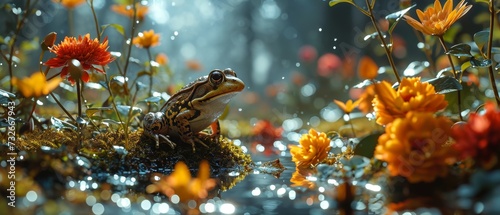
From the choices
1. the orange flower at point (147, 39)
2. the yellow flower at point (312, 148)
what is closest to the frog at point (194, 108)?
the yellow flower at point (312, 148)

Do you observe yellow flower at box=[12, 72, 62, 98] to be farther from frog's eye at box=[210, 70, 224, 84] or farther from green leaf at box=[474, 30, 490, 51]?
green leaf at box=[474, 30, 490, 51]

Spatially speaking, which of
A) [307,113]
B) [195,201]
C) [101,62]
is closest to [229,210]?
[195,201]

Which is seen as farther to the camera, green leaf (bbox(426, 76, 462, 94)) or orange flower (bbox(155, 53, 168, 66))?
orange flower (bbox(155, 53, 168, 66))

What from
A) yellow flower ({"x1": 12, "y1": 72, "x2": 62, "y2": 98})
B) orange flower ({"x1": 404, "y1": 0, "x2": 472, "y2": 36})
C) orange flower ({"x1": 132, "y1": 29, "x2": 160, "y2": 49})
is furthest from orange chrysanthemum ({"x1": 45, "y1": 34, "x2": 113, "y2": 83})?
orange flower ({"x1": 404, "y1": 0, "x2": 472, "y2": 36})

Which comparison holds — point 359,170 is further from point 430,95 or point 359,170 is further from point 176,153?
point 176,153

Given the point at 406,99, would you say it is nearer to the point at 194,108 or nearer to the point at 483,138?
the point at 483,138

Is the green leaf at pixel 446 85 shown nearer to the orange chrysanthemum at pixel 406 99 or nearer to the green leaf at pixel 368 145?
the orange chrysanthemum at pixel 406 99

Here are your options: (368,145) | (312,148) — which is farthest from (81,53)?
(368,145)
